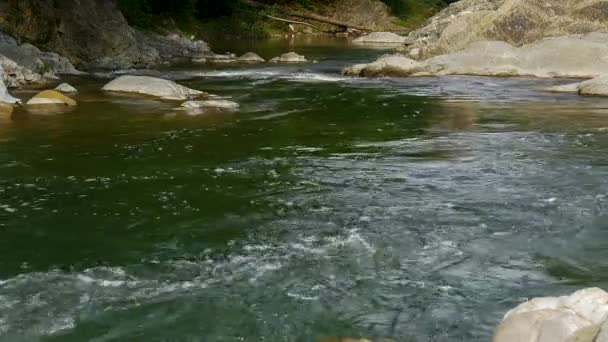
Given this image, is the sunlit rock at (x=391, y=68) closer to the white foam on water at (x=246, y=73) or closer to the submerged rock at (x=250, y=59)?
the white foam on water at (x=246, y=73)

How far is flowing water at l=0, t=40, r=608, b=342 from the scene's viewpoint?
5805mm

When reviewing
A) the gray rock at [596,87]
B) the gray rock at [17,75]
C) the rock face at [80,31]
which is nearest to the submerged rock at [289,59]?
the rock face at [80,31]

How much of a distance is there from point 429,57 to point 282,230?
68.4 feet

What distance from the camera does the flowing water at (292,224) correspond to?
5805 mm

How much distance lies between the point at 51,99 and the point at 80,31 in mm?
12087

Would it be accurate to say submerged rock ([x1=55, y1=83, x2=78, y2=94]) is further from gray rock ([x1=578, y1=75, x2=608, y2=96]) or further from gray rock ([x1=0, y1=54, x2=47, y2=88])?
gray rock ([x1=578, y1=75, x2=608, y2=96])

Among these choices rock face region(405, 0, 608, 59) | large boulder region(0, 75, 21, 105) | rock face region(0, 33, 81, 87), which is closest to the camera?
large boulder region(0, 75, 21, 105)

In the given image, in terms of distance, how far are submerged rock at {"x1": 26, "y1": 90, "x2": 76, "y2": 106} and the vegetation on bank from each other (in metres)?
22.5

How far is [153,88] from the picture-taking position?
62.4ft

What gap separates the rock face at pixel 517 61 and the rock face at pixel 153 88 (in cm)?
789

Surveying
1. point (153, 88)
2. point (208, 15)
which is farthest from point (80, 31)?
point (208, 15)

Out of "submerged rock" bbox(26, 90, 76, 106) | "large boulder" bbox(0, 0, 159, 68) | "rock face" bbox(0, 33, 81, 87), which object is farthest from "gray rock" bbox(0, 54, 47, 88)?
"large boulder" bbox(0, 0, 159, 68)

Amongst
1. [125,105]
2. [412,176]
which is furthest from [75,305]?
[125,105]

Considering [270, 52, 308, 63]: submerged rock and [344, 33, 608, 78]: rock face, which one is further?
[270, 52, 308, 63]: submerged rock
